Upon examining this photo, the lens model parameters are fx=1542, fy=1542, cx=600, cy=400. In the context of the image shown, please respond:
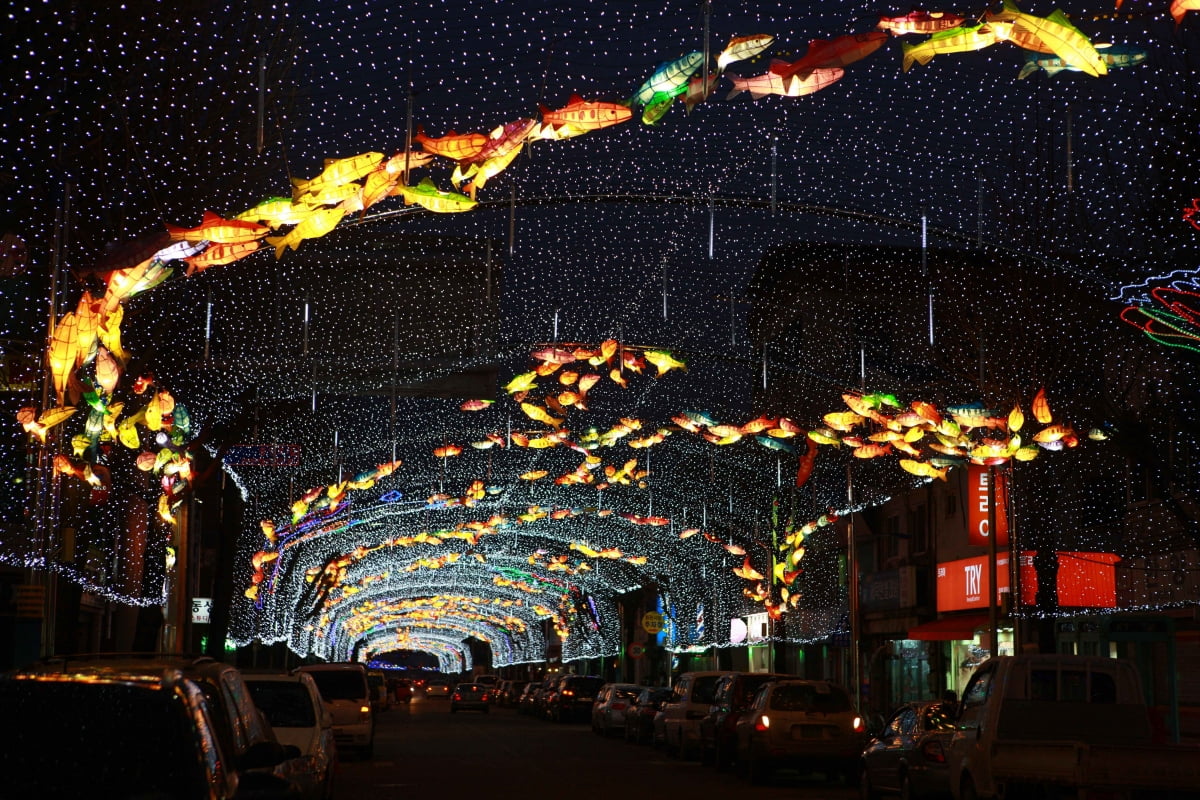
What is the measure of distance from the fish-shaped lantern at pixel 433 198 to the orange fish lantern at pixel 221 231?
1529 mm

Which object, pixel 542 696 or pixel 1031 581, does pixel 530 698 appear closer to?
pixel 542 696

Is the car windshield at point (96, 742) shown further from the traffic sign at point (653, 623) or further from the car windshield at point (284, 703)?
the traffic sign at point (653, 623)

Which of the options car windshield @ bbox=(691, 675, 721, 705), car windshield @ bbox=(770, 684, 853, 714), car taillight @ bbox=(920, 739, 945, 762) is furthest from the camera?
car windshield @ bbox=(691, 675, 721, 705)

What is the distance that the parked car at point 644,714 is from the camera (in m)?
37.8

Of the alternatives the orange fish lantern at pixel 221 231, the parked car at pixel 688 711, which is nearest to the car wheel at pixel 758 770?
the parked car at pixel 688 711

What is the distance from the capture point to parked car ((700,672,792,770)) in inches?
1040

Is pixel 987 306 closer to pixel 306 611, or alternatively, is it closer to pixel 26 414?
pixel 26 414

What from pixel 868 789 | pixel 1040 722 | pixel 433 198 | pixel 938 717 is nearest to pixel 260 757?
pixel 433 198

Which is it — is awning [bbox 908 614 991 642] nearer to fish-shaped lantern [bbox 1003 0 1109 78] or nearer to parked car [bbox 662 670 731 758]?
parked car [bbox 662 670 731 758]

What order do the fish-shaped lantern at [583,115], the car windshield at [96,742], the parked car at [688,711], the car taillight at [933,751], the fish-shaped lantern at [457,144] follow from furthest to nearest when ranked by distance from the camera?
the parked car at [688,711] < the car taillight at [933,751] < the fish-shaped lantern at [457,144] < the fish-shaped lantern at [583,115] < the car windshield at [96,742]

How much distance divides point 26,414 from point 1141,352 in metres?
18.0

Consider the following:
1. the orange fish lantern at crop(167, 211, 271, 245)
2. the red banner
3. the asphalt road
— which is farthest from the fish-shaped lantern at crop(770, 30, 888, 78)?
the red banner

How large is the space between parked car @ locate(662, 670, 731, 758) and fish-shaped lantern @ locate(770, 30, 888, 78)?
64.4 feet

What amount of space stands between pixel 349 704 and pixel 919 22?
19.9 meters
